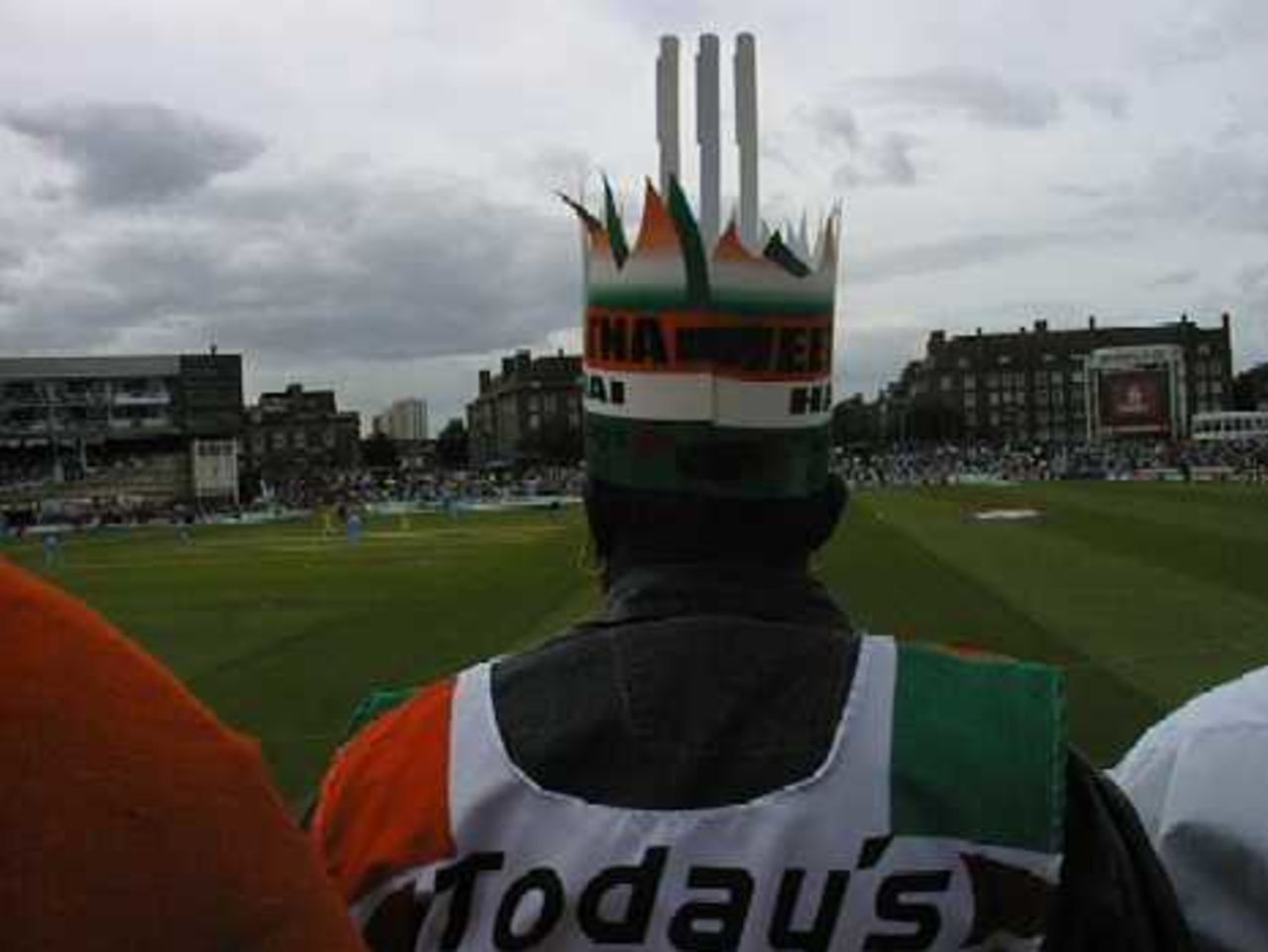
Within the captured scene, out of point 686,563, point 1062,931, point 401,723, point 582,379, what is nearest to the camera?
point 1062,931

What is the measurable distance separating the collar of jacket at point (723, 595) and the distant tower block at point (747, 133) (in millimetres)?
395

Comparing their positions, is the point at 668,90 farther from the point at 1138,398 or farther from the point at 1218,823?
the point at 1138,398

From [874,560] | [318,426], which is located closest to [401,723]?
[874,560]

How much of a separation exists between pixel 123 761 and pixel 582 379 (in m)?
1.25

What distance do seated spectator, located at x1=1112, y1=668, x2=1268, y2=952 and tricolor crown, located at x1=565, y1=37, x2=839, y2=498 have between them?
1.77 feet

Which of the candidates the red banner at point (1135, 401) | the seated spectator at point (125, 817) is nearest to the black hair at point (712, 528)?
the seated spectator at point (125, 817)

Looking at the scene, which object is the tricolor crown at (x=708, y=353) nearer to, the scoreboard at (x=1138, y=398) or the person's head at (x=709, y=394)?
the person's head at (x=709, y=394)

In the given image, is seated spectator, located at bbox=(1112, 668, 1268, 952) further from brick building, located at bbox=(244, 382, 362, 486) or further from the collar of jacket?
brick building, located at bbox=(244, 382, 362, 486)

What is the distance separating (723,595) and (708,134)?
61 centimetres

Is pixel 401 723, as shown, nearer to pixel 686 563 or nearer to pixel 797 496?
pixel 686 563

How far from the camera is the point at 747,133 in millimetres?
2357

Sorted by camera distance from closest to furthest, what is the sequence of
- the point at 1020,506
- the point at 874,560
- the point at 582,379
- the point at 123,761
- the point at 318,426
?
1. the point at 123,761
2. the point at 582,379
3. the point at 874,560
4. the point at 1020,506
5. the point at 318,426

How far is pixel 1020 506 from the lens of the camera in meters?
60.2

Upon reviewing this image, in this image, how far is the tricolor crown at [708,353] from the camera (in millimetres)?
2219
